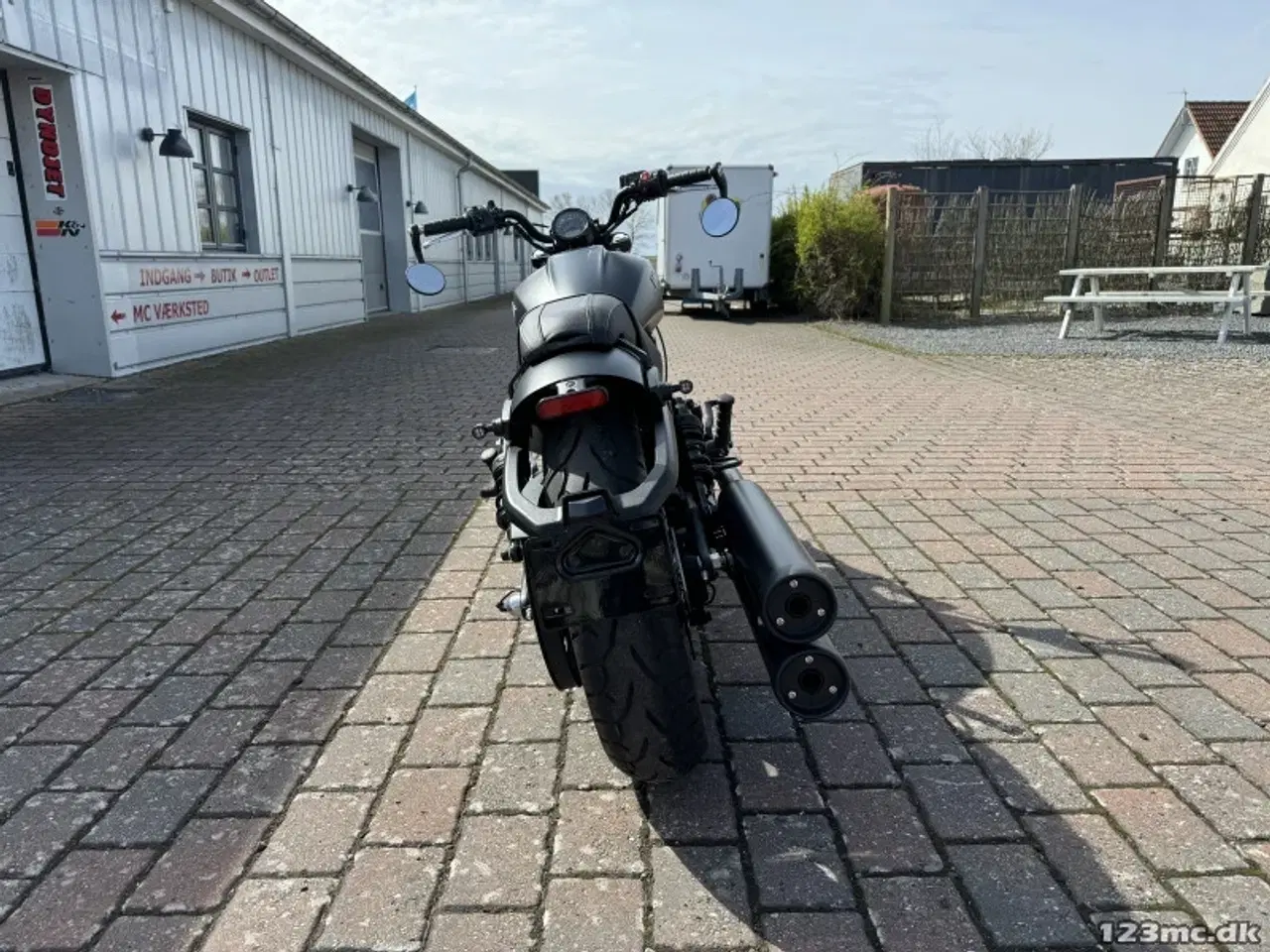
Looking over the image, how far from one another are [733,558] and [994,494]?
10.3 ft

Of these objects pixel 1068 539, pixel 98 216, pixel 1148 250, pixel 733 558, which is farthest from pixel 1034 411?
pixel 1148 250

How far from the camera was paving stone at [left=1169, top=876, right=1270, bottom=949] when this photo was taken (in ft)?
5.79

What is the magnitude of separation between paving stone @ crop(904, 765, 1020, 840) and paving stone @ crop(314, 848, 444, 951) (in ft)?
3.80

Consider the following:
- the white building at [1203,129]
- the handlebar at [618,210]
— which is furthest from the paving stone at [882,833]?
the white building at [1203,129]

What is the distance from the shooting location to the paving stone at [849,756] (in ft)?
7.48

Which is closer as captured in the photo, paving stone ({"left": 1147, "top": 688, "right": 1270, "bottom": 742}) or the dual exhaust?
the dual exhaust

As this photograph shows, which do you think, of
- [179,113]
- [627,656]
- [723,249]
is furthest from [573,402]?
[723,249]

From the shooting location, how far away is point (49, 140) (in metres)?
8.53

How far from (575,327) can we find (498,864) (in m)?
1.25

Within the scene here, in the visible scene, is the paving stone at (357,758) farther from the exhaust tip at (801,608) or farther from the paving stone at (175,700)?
the exhaust tip at (801,608)

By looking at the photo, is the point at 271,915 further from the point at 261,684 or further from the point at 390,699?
the point at 261,684

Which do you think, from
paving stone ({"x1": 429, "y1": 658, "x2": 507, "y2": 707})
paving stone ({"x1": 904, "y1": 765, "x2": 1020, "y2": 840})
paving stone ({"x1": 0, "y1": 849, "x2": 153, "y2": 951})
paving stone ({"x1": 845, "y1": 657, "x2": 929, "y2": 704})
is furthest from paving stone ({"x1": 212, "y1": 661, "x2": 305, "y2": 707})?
paving stone ({"x1": 904, "y1": 765, "x2": 1020, "y2": 840})

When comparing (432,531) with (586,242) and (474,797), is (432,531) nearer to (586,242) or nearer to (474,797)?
(586,242)

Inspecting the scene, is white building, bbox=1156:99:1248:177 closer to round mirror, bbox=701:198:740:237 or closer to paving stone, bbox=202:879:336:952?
round mirror, bbox=701:198:740:237
